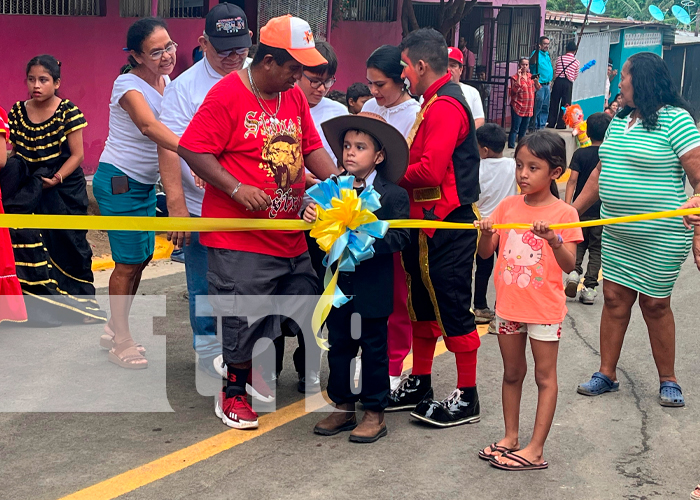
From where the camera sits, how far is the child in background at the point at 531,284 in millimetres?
4156

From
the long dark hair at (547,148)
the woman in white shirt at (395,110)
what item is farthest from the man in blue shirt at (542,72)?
the long dark hair at (547,148)

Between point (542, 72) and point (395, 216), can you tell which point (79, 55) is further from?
point (542, 72)

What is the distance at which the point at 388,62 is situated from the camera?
192 inches

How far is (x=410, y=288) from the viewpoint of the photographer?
4879mm

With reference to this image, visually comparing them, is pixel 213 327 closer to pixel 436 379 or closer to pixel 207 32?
pixel 436 379

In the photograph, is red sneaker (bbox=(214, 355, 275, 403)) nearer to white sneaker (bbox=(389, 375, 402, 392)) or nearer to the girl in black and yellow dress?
white sneaker (bbox=(389, 375, 402, 392))

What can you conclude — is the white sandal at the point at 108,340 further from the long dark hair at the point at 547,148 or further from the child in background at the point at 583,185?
the child in background at the point at 583,185

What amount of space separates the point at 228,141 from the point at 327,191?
0.55 m

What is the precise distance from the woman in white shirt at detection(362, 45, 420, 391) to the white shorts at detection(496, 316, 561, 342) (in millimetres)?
886

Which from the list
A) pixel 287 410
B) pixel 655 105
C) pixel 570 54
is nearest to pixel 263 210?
pixel 287 410

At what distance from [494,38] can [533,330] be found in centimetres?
1595

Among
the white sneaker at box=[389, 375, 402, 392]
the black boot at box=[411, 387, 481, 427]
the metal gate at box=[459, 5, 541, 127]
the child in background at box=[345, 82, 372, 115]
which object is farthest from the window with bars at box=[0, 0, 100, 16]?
the metal gate at box=[459, 5, 541, 127]

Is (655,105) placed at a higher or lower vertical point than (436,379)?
higher

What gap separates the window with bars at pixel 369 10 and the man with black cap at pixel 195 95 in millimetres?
10324
